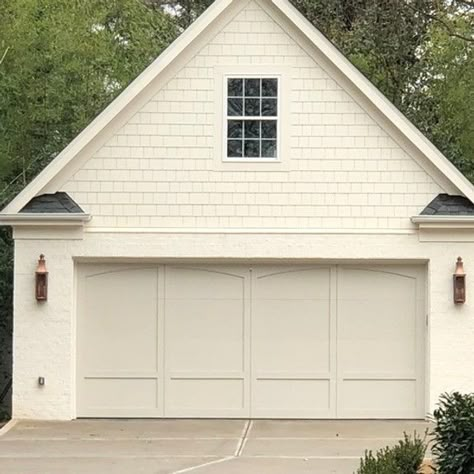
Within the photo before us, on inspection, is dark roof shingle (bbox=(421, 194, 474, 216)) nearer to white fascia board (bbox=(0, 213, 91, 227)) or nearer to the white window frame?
the white window frame

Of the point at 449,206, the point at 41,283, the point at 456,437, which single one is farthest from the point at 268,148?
the point at 456,437

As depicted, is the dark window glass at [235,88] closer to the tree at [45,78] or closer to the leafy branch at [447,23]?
the tree at [45,78]

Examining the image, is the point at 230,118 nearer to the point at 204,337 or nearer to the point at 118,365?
the point at 204,337

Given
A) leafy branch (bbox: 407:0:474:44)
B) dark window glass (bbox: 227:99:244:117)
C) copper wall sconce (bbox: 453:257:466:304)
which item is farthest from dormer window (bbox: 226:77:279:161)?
leafy branch (bbox: 407:0:474:44)

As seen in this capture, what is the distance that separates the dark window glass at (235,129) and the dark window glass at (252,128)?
86 mm

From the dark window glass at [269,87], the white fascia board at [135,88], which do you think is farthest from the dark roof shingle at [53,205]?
the dark window glass at [269,87]

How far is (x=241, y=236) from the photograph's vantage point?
15.4 m

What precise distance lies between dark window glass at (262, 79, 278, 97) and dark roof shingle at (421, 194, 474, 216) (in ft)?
8.94

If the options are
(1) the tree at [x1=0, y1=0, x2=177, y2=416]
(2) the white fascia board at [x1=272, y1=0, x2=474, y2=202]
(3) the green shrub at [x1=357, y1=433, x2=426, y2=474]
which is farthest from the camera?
(1) the tree at [x1=0, y1=0, x2=177, y2=416]

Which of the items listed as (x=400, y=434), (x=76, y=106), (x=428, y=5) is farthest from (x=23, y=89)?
(x=428, y=5)

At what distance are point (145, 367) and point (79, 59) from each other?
6627mm

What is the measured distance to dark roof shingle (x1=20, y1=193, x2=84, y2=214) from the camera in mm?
15211

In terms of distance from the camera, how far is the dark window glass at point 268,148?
15422 mm

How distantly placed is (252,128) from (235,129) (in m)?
0.24
